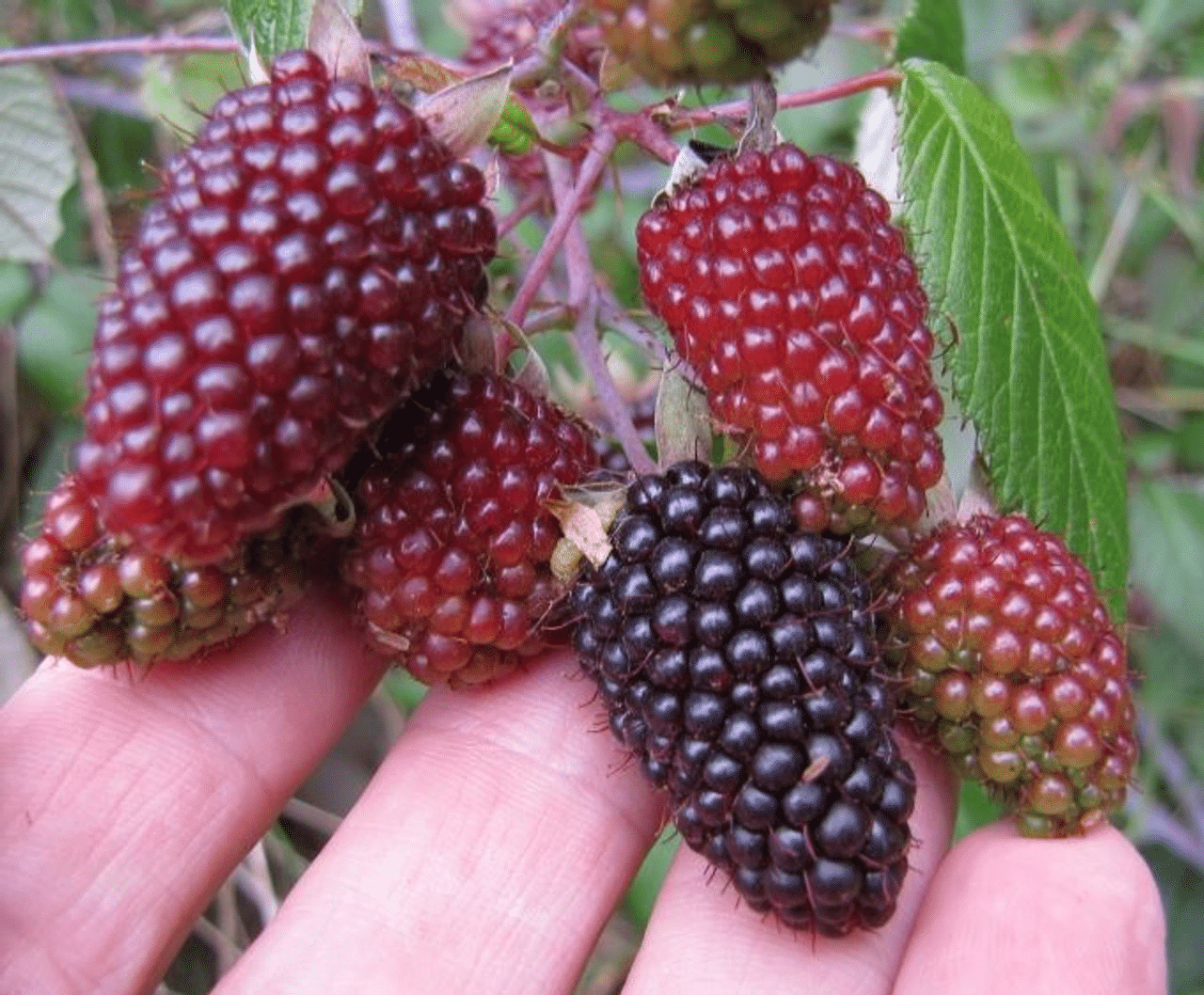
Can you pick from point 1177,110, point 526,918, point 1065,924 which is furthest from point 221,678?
point 1177,110

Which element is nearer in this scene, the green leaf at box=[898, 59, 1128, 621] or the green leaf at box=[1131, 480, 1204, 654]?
the green leaf at box=[898, 59, 1128, 621]

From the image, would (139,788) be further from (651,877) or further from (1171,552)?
(1171,552)

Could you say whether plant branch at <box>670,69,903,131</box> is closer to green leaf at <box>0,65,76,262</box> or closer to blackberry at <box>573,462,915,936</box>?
blackberry at <box>573,462,915,936</box>

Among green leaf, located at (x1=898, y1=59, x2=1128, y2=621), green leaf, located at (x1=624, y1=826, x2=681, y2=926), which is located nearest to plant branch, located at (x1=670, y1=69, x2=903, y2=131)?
green leaf, located at (x1=898, y1=59, x2=1128, y2=621)

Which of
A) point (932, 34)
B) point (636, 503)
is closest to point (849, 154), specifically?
point (932, 34)

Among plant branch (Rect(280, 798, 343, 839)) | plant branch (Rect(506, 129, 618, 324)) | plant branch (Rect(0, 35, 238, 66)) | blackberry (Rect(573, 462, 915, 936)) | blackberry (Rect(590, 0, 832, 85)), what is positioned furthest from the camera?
plant branch (Rect(280, 798, 343, 839))

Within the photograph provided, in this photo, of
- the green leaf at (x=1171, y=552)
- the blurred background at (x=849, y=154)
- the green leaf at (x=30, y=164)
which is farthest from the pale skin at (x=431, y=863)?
the green leaf at (x=1171, y=552)
